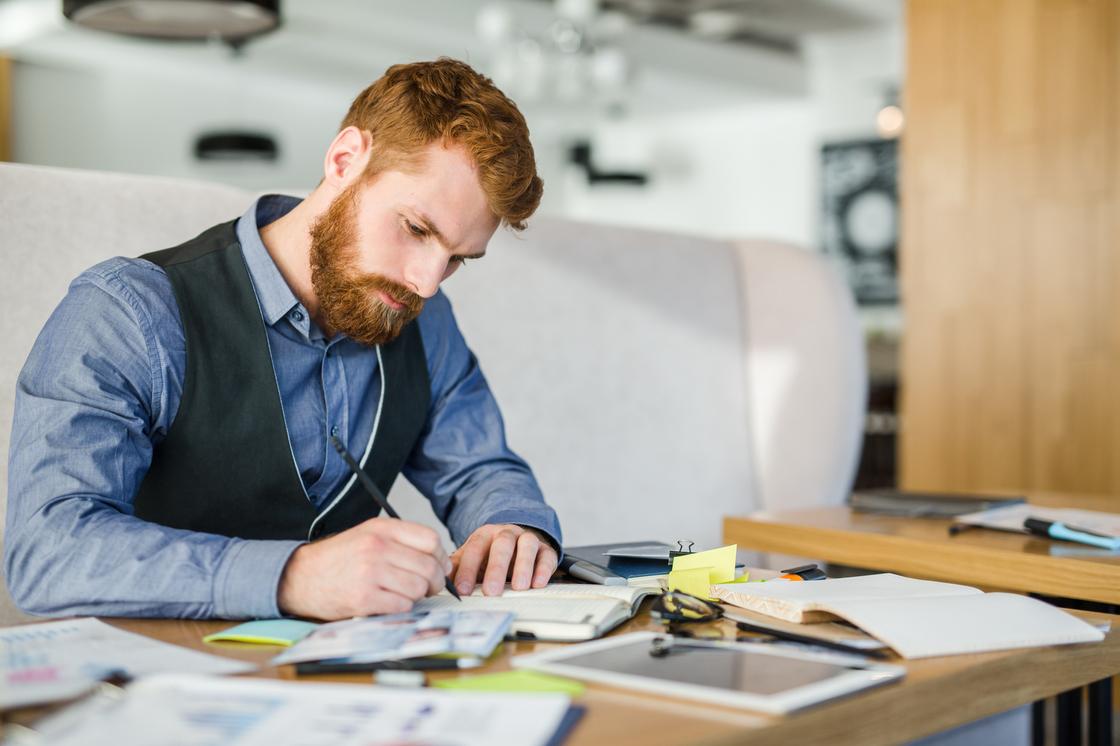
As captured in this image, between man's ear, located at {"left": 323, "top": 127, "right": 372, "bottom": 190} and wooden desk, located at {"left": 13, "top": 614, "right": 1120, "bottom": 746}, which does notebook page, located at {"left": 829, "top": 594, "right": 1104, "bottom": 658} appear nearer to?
wooden desk, located at {"left": 13, "top": 614, "right": 1120, "bottom": 746}

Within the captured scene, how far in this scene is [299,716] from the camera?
708mm

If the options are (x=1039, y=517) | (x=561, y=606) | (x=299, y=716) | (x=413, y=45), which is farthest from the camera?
(x=413, y=45)

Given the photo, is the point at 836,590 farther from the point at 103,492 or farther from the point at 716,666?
the point at 103,492

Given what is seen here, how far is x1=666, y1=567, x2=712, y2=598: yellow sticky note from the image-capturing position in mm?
1149

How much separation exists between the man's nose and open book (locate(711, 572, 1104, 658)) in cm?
49

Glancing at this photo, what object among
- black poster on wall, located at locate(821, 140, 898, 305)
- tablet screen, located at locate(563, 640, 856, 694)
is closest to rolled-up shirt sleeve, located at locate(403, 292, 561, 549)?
tablet screen, located at locate(563, 640, 856, 694)

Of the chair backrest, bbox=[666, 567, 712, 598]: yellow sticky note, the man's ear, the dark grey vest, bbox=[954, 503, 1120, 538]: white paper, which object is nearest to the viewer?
bbox=[666, 567, 712, 598]: yellow sticky note

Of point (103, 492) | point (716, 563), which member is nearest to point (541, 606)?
point (716, 563)

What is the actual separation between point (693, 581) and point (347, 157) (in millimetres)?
671

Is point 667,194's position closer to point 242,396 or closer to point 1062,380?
point 1062,380

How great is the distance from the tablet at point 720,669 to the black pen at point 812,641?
1 cm

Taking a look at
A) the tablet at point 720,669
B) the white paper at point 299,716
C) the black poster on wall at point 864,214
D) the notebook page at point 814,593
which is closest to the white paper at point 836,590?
the notebook page at point 814,593

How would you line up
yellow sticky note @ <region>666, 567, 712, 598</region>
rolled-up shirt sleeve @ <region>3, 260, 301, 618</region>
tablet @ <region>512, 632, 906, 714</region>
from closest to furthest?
1. tablet @ <region>512, 632, 906, 714</region>
2. rolled-up shirt sleeve @ <region>3, 260, 301, 618</region>
3. yellow sticky note @ <region>666, 567, 712, 598</region>

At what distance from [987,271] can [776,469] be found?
1817 millimetres
